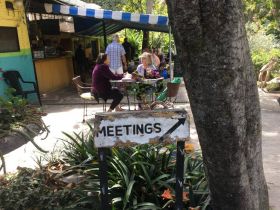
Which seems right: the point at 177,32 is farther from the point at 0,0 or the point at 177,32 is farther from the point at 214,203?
the point at 0,0

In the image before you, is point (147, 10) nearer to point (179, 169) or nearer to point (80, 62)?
point (80, 62)

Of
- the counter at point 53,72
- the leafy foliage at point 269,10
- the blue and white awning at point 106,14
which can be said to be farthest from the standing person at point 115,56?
the leafy foliage at point 269,10

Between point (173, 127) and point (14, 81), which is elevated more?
point (173, 127)

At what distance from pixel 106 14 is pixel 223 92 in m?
9.02

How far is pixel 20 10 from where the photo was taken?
9594mm

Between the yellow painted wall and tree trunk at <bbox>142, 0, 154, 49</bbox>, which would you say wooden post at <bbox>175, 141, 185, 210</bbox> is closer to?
the yellow painted wall

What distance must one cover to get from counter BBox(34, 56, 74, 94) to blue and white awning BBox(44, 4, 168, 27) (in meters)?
1.69

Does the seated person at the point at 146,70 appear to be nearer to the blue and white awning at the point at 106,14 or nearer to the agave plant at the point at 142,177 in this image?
the blue and white awning at the point at 106,14

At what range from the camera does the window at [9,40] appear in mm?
8984

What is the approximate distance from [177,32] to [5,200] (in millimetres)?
2349

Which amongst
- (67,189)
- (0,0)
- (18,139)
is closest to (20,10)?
(0,0)

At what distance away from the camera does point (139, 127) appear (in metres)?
2.19

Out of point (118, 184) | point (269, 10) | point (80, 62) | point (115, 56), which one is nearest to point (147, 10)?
point (80, 62)

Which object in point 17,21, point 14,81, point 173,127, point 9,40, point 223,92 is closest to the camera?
point 223,92
